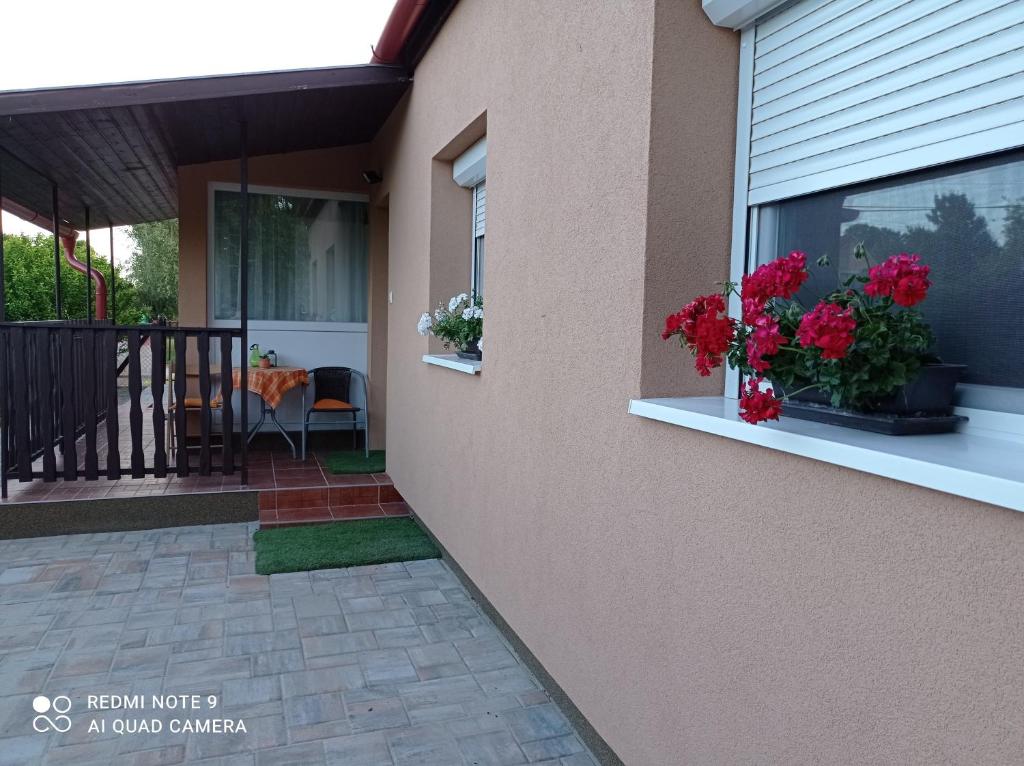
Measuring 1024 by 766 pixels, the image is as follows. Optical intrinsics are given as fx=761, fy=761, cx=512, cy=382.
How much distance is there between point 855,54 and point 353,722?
101 inches

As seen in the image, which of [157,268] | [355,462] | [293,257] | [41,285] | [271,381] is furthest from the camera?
[157,268]

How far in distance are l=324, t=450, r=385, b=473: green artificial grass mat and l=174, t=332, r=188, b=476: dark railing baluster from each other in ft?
3.80

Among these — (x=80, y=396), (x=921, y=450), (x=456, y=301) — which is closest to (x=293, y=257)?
(x=80, y=396)

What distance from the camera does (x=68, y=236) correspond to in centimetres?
1105

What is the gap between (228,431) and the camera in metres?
5.37

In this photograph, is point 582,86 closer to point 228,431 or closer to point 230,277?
point 228,431

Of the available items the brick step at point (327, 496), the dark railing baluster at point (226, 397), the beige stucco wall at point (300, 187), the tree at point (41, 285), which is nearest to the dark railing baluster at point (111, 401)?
the dark railing baluster at point (226, 397)

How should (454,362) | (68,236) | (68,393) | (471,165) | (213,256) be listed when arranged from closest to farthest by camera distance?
(454,362) < (471,165) < (68,393) < (213,256) < (68,236)

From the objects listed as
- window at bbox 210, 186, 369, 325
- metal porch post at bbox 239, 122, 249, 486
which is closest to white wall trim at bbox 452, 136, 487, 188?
metal porch post at bbox 239, 122, 249, 486

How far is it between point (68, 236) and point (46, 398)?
7199 mm

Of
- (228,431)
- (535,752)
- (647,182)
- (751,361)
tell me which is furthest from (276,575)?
(751,361)

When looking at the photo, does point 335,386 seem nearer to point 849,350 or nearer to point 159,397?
point 159,397

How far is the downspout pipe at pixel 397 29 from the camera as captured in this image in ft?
14.0

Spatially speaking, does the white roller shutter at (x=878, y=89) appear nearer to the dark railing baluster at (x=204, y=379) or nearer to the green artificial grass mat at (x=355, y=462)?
the dark railing baluster at (x=204, y=379)
